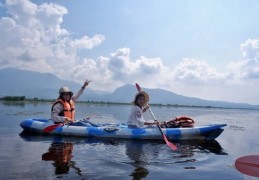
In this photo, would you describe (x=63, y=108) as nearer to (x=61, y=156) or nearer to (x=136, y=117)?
(x=136, y=117)

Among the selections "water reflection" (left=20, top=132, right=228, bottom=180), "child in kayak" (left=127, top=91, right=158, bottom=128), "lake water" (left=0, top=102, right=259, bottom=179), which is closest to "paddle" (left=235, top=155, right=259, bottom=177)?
"lake water" (left=0, top=102, right=259, bottom=179)

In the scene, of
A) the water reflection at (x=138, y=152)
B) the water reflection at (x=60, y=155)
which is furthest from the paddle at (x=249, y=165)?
the water reflection at (x=60, y=155)

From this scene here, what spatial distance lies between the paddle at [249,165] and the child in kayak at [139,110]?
18.9 feet

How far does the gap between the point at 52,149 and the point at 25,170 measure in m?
2.88

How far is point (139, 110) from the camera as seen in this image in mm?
11867

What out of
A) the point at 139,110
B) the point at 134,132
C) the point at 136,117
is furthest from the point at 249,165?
the point at 134,132

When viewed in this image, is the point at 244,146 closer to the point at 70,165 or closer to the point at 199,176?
the point at 199,176

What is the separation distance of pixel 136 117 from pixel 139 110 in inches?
20.8

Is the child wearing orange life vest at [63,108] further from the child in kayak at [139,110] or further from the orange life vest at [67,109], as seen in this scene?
the child in kayak at [139,110]

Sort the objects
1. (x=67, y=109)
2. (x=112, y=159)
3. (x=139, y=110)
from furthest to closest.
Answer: (x=67, y=109), (x=139, y=110), (x=112, y=159)

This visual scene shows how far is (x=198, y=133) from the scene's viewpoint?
42.2 feet

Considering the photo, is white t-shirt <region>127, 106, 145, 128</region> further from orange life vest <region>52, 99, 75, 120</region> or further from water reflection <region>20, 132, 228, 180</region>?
orange life vest <region>52, 99, 75, 120</region>

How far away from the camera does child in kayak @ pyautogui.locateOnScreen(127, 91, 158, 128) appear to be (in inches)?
460

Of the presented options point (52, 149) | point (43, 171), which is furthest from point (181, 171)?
point (52, 149)
